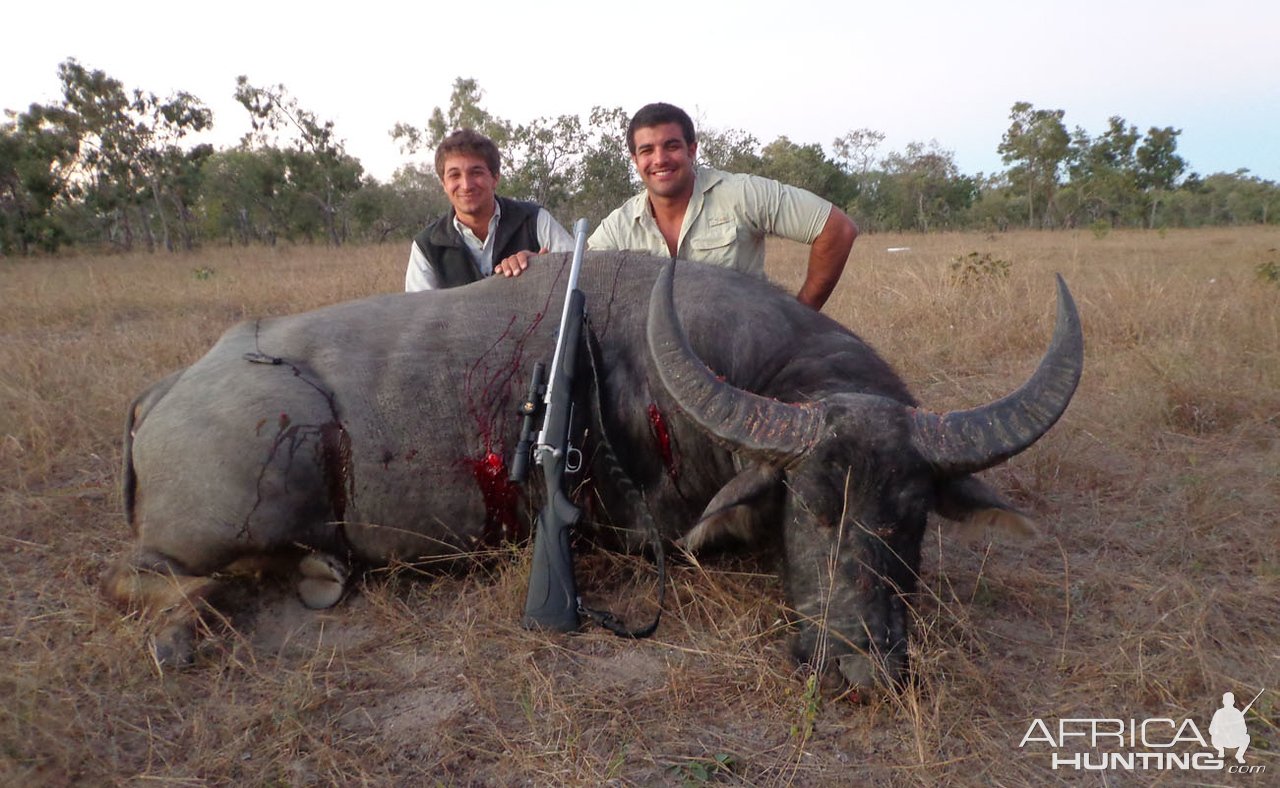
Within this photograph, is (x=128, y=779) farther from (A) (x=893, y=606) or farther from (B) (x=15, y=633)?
(A) (x=893, y=606)

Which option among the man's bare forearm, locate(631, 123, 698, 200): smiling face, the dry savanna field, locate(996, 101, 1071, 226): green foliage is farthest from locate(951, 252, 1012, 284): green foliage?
locate(996, 101, 1071, 226): green foliage

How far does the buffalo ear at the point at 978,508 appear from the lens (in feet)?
8.43

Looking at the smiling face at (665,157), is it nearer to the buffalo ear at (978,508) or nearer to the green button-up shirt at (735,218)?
the green button-up shirt at (735,218)

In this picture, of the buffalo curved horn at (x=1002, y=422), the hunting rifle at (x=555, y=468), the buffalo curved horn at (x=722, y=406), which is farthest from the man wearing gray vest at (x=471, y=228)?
the buffalo curved horn at (x=1002, y=422)

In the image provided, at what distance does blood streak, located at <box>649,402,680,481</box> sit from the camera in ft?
10.6

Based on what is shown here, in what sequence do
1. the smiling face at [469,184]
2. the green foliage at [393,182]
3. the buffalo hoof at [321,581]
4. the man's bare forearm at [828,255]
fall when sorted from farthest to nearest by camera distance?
the green foliage at [393,182] → the smiling face at [469,184] → the man's bare forearm at [828,255] → the buffalo hoof at [321,581]

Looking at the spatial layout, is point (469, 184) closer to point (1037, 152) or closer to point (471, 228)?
point (471, 228)

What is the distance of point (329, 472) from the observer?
3.21 metres

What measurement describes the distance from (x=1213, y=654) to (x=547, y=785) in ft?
7.02

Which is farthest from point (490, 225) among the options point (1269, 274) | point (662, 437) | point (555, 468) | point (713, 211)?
point (1269, 274)

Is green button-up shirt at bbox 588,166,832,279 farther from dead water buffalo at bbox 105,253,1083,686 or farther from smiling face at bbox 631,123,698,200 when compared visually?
dead water buffalo at bbox 105,253,1083,686

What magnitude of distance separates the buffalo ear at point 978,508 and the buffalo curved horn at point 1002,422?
101mm

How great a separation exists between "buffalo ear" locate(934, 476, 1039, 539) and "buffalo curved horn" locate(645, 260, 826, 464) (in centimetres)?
50

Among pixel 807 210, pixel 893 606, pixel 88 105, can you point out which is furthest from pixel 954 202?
pixel 893 606
